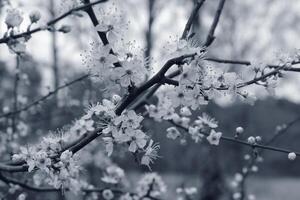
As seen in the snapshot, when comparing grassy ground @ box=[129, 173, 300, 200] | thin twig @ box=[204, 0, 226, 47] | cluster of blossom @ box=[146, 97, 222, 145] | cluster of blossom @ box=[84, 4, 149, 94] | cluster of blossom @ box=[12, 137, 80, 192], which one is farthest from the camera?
grassy ground @ box=[129, 173, 300, 200]

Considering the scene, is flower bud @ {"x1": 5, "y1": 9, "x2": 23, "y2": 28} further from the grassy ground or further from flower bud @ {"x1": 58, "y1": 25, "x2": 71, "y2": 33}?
the grassy ground

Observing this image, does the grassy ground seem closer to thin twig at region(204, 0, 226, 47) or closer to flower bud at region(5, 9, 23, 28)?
thin twig at region(204, 0, 226, 47)

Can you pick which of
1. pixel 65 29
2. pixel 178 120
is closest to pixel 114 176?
pixel 178 120

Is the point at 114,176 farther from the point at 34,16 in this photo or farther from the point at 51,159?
the point at 34,16

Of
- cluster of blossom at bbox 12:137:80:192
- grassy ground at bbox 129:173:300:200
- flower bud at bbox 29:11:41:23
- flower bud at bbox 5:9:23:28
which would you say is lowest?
cluster of blossom at bbox 12:137:80:192

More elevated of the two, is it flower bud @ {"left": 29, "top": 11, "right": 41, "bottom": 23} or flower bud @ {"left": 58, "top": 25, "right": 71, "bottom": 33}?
flower bud @ {"left": 29, "top": 11, "right": 41, "bottom": 23}

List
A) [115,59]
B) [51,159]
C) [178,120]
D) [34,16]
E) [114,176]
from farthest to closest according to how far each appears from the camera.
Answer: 1. [114,176]
2. [178,120]
3. [51,159]
4. [34,16]
5. [115,59]

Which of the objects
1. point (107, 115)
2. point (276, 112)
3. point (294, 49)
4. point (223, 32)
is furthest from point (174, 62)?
point (276, 112)

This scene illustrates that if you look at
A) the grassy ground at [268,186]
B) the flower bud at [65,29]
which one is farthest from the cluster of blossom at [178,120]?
the grassy ground at [268,186]

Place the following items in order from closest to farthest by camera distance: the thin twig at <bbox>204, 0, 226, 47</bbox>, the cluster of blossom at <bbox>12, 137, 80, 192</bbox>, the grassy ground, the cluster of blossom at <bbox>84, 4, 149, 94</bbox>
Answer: the cluster of blossom at <bbox>84, 4, 149, 94</bbox> < the cluster of blossom at <bbox>12, 137, 80, 192</bbox> < the thin twig at <bbox>204, 0, 226, 47</bbox> < the grassy ground

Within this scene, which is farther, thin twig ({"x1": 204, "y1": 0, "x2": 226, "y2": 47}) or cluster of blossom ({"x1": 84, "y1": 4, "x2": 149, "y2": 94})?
thin twig ({"x1": 204, "y1": 0, "x2": 226, "y2": 47})

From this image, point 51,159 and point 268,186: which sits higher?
point 268,186

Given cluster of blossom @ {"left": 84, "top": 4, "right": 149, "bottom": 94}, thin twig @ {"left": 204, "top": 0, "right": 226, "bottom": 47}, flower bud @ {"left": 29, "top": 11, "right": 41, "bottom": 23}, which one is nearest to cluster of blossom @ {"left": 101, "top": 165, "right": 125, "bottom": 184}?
thin twig @ {"left": 204, "top": 0, "right": 226, "bottom": 47}

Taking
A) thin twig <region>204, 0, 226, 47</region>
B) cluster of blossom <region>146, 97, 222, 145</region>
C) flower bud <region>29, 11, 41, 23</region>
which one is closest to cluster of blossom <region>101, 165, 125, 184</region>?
cluster of blossom <region>146, 97, 222, 145</region>
